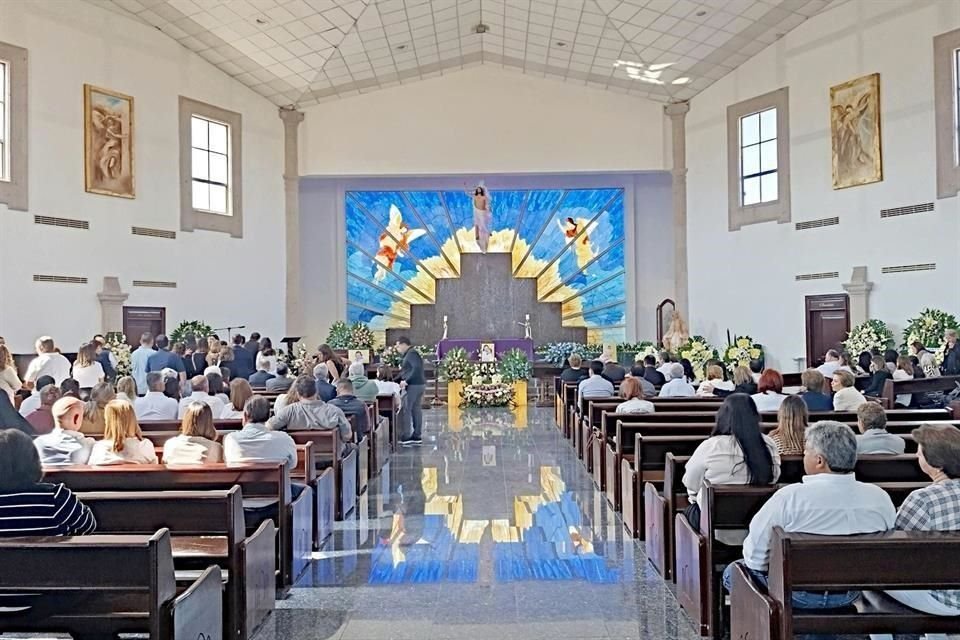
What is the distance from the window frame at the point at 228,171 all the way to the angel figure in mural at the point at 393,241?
3.88 m

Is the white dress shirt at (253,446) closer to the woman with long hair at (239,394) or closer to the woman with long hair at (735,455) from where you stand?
the woman with long hair at (239,394)

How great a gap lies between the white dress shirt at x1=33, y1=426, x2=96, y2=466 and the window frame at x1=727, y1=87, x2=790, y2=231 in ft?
47.0

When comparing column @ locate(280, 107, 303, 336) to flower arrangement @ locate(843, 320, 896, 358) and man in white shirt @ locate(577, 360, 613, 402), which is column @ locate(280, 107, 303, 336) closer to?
man in white shirt @ locate(577, 360, 613, 402)

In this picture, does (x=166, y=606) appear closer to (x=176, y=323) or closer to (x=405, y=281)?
(x=176, y=323)

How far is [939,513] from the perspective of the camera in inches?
128

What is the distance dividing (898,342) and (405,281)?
10947 mm

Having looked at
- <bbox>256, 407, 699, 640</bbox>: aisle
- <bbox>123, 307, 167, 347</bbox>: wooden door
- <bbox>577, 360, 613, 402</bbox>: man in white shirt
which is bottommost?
<bbox>256, 407, 699, 640</bbox>: aisle

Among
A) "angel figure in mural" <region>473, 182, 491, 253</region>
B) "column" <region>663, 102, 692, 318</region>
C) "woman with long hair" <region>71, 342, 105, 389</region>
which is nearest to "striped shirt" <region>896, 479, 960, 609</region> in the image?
"woman with long hair" <region>71, 342, 105, 389</region>

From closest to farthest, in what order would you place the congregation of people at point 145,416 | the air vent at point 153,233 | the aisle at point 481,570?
the congregation of people at point 145,416
the aisle at point 481,570
the air vent at point 153,233

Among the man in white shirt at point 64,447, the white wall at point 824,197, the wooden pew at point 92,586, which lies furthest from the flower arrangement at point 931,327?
the wooden pew at point 92,586

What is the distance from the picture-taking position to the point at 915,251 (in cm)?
1424

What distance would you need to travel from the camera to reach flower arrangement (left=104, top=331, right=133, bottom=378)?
13.2m

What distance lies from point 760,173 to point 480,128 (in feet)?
19.9

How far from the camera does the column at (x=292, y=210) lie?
1916 centimetres
